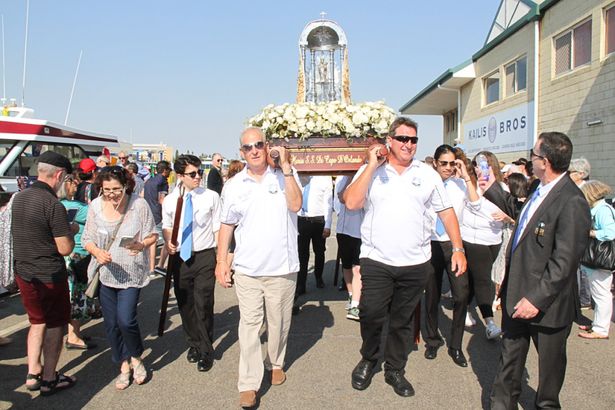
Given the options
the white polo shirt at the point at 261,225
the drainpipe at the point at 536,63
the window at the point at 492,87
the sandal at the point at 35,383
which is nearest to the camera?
the white polo shirt at the point at 261,225

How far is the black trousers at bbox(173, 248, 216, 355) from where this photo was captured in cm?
478

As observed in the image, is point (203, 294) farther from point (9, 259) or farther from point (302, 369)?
point (9, 259)

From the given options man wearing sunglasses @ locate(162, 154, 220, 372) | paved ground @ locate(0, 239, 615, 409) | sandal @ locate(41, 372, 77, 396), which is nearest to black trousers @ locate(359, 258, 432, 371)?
paved ground @ locate(0, 239, 615, 409)

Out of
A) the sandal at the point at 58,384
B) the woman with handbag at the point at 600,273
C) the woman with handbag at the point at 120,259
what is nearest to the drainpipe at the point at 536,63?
the woman with handbag at the point at 600,273

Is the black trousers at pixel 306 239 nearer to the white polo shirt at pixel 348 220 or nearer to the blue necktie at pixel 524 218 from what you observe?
the white polo shirt at pixel 348 220

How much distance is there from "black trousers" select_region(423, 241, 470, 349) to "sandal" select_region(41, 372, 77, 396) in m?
3.27

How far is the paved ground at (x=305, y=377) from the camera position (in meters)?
3.91

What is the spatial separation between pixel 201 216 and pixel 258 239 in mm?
1052

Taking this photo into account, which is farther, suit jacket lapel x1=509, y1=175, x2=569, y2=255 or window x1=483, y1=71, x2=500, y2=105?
window x1=483, y1=71, x2=500, y2=105

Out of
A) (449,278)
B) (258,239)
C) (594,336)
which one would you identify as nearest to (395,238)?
(258,239)

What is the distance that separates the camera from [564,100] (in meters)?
12.3

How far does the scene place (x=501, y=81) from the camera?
1627 cm

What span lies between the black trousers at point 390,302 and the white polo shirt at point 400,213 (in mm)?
80

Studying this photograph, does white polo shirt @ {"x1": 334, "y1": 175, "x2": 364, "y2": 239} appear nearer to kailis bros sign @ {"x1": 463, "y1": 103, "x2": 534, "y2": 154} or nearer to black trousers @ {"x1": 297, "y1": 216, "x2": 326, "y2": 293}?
black trousers @ {"x1": 297, "y1": 216, "x2": 326, "y2": 293}
